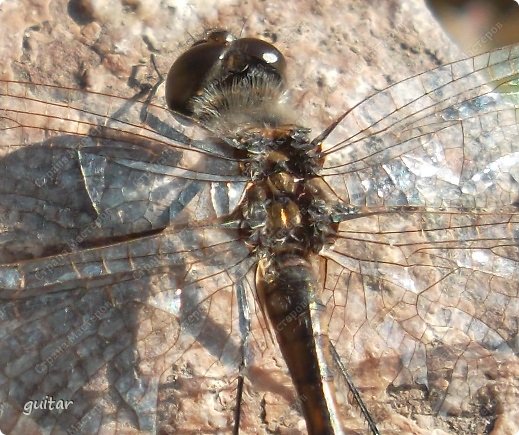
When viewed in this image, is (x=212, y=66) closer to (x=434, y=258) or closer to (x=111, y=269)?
(x=111, y=269)

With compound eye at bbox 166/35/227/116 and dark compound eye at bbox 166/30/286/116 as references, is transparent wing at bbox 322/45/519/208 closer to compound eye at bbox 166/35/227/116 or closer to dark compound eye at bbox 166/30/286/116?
dark compound eye at bbox 166/30/286/116

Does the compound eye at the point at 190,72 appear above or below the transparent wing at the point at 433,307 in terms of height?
above

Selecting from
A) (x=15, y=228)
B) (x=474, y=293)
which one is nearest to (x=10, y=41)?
(x=15, y=228)

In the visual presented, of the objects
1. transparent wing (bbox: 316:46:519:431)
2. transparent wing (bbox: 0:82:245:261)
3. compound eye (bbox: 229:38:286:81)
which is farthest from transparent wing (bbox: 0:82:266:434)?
transparent wing (bbox: 316:46:519:431)

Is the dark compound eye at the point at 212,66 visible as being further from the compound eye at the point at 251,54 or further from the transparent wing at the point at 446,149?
the transparent wing at the point at 446,149

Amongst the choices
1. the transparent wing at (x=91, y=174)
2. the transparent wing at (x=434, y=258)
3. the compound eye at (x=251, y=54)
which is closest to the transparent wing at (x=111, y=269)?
the transparent wing at (x=91, y=174)

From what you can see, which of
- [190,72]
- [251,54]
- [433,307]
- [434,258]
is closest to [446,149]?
[434,258]

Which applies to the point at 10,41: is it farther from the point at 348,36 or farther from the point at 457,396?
the point at 457,396
